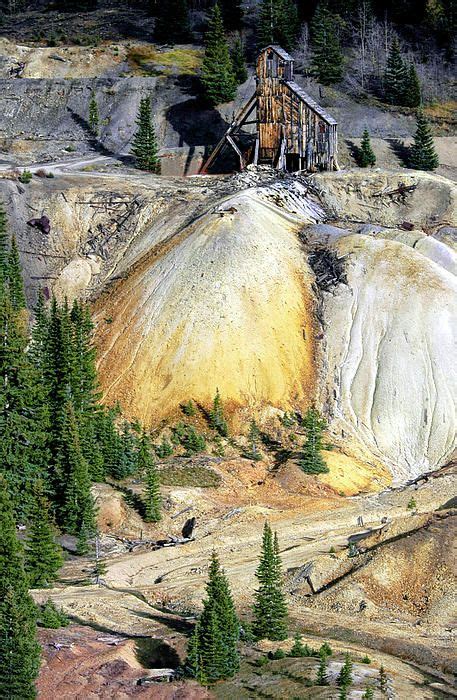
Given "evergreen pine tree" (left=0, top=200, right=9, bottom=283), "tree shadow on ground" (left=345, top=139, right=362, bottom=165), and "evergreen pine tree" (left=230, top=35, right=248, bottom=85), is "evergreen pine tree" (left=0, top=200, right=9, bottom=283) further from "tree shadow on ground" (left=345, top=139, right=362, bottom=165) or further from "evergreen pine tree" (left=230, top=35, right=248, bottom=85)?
"evergreen pine tree" (left=230, top=35, right=248, bottom=85)

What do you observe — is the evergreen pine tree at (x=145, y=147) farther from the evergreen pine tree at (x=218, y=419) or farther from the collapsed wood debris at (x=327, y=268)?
the evergreen pine tree at (x=218, y=419)

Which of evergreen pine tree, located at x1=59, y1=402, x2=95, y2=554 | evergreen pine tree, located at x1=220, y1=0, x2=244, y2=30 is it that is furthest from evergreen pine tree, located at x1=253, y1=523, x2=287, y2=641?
evergreen pine tree, located at x1=220, y1=0, x2=244, y2=30

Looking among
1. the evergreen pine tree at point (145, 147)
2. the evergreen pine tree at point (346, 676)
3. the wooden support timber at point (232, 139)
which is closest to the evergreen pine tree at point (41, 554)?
the evergreen pine tree at point (346, 676)

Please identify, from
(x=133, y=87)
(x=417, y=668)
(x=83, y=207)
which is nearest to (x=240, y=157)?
(x=83, y=207)

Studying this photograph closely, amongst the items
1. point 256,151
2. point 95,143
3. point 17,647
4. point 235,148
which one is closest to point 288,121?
point 256,151

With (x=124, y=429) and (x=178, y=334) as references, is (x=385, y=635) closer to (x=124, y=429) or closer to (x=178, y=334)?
(x=124, y=429)

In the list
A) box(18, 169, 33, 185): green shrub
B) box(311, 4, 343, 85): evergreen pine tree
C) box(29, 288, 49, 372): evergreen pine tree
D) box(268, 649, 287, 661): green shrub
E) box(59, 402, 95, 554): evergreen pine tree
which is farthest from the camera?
box(311, 4, 343, 85): evergreen pine tree

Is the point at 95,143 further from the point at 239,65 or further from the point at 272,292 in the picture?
the point at 272,292
